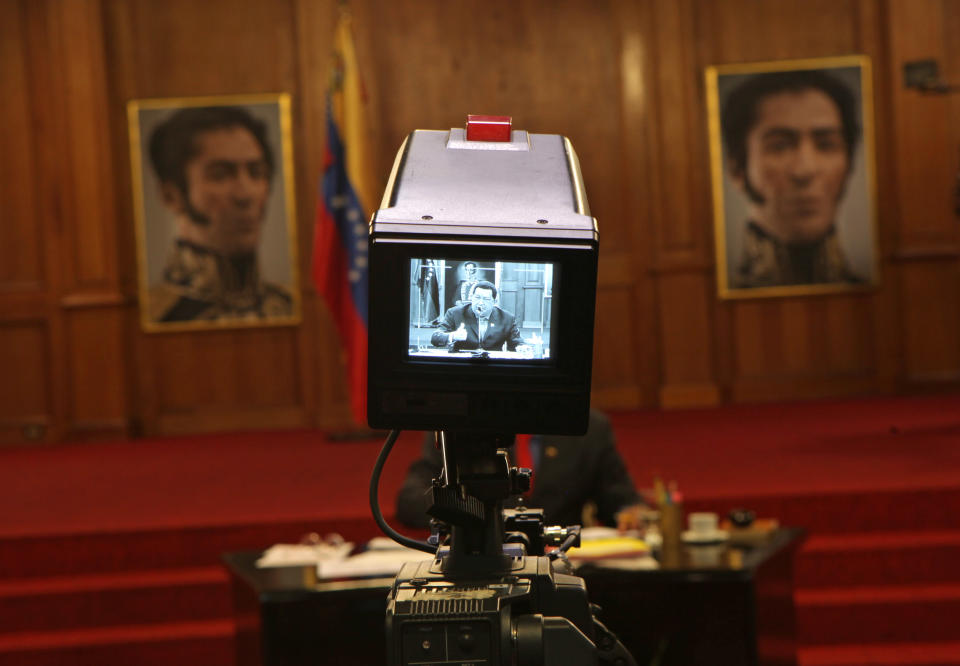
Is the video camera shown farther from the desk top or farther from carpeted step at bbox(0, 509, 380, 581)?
carpeted step at bbox(0, 509, 380, 581)

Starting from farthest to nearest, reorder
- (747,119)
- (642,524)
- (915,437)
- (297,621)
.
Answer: (747,119) → (915,437) → (642,524) → (297,621)

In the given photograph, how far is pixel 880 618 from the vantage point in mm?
4184

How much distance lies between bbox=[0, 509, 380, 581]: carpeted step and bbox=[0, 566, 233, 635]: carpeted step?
0.19m

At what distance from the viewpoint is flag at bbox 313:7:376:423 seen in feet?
20.0

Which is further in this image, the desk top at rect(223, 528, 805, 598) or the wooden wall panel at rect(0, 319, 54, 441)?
the wooden wall panel at rect(0, 319, 54, 441)

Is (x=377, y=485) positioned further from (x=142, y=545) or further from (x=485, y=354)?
(x=142, y=545)

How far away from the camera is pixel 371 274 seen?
108cm

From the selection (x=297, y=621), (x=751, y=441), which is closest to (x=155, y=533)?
(x=297, y=621)

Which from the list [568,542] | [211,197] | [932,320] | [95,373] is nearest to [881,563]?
[568,542]

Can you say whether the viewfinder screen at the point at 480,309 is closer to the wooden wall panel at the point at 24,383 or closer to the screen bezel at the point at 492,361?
the screen bezel at the point at 492,361

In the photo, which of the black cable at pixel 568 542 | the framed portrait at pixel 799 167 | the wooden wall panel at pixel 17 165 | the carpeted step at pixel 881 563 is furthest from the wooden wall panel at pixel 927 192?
the black cable at pixel 568 542

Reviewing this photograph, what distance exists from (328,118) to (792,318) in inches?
139

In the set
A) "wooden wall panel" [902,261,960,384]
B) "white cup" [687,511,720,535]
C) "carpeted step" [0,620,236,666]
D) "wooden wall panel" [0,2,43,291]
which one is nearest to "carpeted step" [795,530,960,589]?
"white cup" [687,511,720,535]

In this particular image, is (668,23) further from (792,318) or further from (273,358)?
(273,358)
